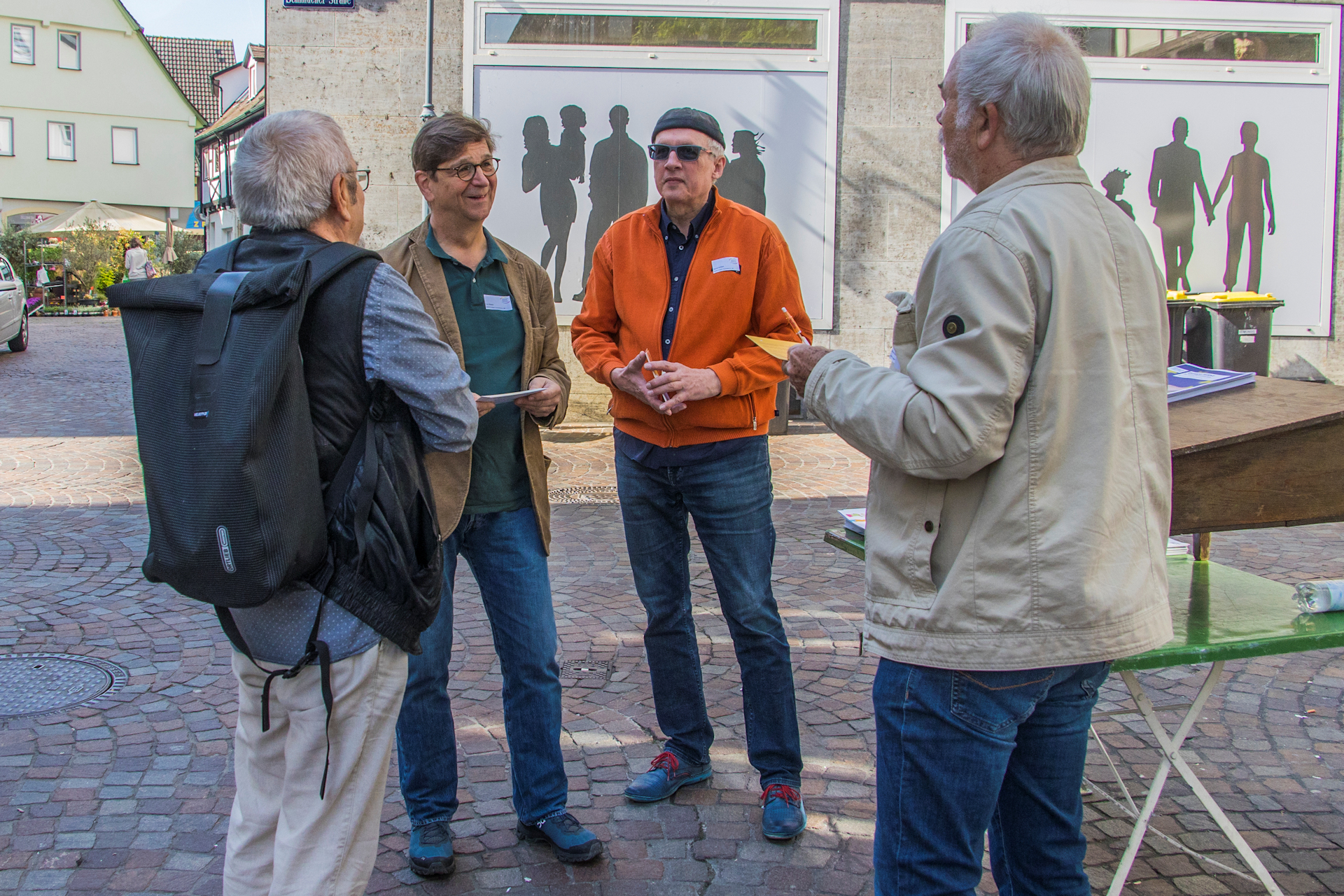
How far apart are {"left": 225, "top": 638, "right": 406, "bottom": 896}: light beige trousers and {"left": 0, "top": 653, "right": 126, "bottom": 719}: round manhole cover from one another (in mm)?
2391

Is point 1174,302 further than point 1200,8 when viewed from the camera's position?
No

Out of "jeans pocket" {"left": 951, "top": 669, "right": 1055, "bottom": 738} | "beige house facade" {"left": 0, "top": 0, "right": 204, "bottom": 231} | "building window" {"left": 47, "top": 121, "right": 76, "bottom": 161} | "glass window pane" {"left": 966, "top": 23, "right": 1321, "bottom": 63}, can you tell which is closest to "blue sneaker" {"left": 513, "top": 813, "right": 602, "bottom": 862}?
"jeans pocket" {"left": 951, "top": 669, "right": 1055, "bottom": 738}

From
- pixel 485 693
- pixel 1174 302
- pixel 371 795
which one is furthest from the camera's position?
pixel 1174 302

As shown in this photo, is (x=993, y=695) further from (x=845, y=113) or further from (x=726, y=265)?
(x=845, y=113)

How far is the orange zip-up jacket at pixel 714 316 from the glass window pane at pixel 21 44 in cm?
4455

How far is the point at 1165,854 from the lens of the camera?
9.97 ft

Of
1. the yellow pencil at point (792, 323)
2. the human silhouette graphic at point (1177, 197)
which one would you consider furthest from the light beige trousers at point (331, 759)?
the human silhouette graphic at point (1177, 197)

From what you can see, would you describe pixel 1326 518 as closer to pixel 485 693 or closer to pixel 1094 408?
pixel 1094 408

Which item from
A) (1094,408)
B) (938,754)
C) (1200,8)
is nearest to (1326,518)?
(1094,408)

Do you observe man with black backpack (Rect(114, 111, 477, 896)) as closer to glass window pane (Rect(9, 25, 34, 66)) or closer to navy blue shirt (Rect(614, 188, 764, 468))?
navy blue shirt (Rect(614, 188, 764, 468))

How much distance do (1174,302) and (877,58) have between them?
12.2 ft

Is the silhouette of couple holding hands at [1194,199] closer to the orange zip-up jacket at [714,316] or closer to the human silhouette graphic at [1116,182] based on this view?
the human silhouette graphic at [1116,182]

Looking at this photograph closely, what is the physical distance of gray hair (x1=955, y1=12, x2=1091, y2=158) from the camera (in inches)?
70.4

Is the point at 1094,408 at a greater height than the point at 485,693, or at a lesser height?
greater
